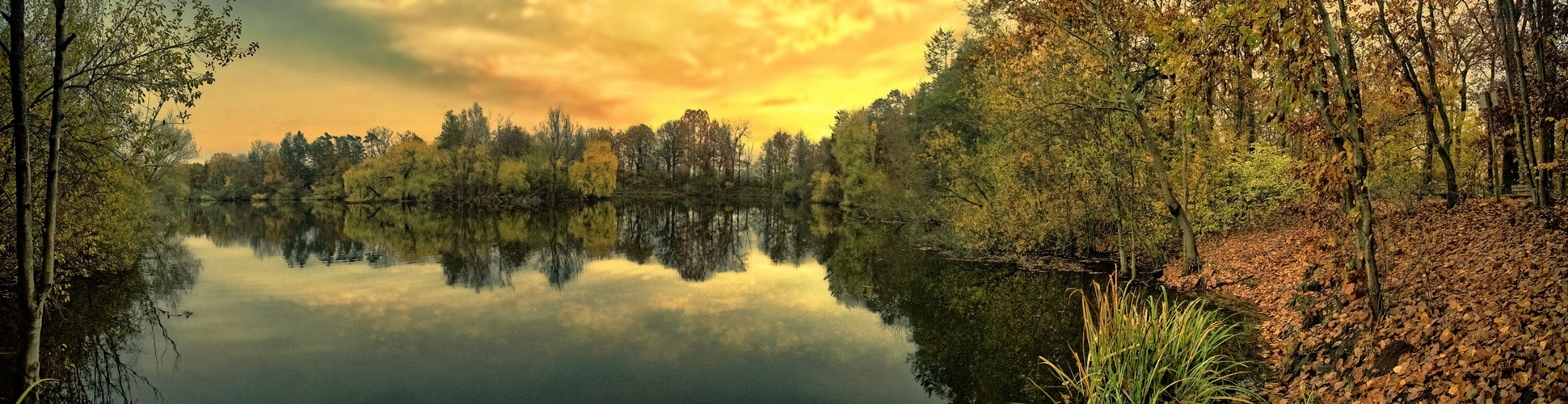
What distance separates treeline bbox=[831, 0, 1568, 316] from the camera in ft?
22.0

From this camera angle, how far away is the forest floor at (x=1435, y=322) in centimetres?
570

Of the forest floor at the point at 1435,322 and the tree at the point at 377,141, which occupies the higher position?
the tree at the point at 377,141

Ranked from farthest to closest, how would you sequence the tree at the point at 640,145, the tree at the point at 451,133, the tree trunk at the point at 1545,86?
1. the tree at the point at 640,145
2. the tree at the point at 451,133
3. the tree trunk at the point at 1545,86

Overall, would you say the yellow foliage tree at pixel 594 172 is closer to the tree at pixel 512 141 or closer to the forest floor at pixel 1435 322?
the tree at pixel 512 141

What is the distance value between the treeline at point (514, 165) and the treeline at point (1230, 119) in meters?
40.3

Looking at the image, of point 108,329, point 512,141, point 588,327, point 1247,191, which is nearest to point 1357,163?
point 588,327

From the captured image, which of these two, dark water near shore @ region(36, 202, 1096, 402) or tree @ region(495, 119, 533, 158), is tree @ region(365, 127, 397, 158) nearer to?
tree @ region(495, 119, 533, 158)

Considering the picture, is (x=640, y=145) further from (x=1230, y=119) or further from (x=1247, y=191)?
(x=1247, y=191)

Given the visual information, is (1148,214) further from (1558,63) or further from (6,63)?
(6,63)

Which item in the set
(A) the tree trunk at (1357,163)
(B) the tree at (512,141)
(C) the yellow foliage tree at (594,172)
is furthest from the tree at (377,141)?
(A) the tree trunk at (1357,163)

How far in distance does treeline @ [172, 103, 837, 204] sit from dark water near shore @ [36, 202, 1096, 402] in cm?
4157

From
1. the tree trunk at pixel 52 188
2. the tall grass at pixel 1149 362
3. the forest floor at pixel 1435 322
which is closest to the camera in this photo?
the forest floor at pixel 1435 322

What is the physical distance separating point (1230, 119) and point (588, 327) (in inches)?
795

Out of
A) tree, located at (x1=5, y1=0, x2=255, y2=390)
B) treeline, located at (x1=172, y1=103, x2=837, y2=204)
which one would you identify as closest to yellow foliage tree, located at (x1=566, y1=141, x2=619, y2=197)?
treeline, located at (x1=172, y1=103, x2=837, y2=204)
